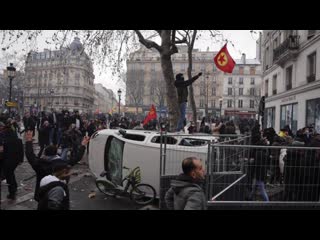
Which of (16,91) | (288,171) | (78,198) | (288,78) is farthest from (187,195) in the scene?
(16,91)

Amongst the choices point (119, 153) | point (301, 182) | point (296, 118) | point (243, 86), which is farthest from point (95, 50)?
point (243, 86)

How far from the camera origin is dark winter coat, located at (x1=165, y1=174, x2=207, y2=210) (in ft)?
9.25

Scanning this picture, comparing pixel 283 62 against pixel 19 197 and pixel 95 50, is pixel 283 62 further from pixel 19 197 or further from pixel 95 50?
pixel 19 197

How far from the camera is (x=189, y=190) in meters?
2.87

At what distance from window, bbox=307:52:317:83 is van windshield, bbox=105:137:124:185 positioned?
631 inches

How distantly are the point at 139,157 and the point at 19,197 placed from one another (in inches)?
112

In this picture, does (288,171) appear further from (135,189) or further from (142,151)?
(135,189)

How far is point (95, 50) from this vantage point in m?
15.2

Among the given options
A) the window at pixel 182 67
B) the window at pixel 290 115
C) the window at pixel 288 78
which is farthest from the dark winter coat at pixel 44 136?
the window at pixel 182 67

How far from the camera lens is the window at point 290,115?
70.4 feet

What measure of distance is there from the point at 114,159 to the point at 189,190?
4.56 m

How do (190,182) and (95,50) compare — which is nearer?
(190,182)

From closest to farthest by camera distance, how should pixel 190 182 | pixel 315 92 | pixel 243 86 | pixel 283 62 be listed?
pixel 190 182, pixel 315 92, pixel 283 62, pixel 243 86

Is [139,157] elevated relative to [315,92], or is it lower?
lower
